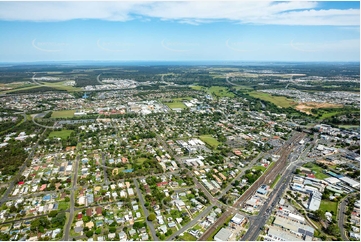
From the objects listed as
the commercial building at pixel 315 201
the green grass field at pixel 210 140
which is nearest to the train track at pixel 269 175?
the commercial building at pixel 315 201

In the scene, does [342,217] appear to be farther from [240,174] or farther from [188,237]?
[188,237]

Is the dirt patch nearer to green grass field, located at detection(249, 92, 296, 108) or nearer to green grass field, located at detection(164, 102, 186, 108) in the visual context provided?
green grass field, located at detection(249, 92, 296, 108)

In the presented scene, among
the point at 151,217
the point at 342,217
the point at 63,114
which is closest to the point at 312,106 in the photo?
the point at 342,217

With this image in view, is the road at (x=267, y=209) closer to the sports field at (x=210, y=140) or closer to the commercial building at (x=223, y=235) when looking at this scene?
the commercial building at (x=223, y=235)

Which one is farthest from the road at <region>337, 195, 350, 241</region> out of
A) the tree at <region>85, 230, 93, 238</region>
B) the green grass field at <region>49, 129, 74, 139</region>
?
the green grass field at <region>49, 129, 74, 139</region>

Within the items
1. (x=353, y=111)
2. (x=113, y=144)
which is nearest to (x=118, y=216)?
(x=113, y=144)

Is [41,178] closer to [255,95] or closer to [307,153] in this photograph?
[307,153]
